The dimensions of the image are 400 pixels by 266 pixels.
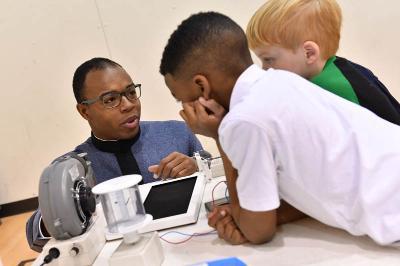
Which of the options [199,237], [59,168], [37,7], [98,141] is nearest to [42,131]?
[37,7]

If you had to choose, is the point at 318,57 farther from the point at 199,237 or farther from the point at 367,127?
the point at 199,237

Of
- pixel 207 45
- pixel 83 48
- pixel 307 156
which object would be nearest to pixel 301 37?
pixel 207 45

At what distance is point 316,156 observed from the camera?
81 cm

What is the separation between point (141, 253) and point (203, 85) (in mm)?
390

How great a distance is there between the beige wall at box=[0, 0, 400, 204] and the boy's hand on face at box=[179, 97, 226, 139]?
211 centimetres

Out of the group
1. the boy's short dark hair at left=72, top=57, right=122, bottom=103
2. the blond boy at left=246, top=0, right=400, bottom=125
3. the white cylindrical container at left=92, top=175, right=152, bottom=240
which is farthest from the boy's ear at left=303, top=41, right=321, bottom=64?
the boy's short dark hair at left=72, top=57, right=122, bottom=103

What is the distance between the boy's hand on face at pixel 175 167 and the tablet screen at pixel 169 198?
4.6 inches

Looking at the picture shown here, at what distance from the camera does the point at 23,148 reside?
133 inches

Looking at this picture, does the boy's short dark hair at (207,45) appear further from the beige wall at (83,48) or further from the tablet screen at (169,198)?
the beige wall at (83,48)

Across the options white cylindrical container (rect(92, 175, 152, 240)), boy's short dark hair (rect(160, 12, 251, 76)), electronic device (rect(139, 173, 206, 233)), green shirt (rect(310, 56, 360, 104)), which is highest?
boy's short dark hair (rect(160, 12, 251, 76))

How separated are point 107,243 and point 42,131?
96.9 inches

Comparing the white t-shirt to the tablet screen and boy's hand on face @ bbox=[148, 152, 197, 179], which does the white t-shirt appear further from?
boy's hand on face @ bbox=[148, 152, 197, 179]

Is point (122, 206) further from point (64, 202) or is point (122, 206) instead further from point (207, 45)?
point (207, 45)

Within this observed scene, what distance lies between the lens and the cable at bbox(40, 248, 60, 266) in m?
0.98
